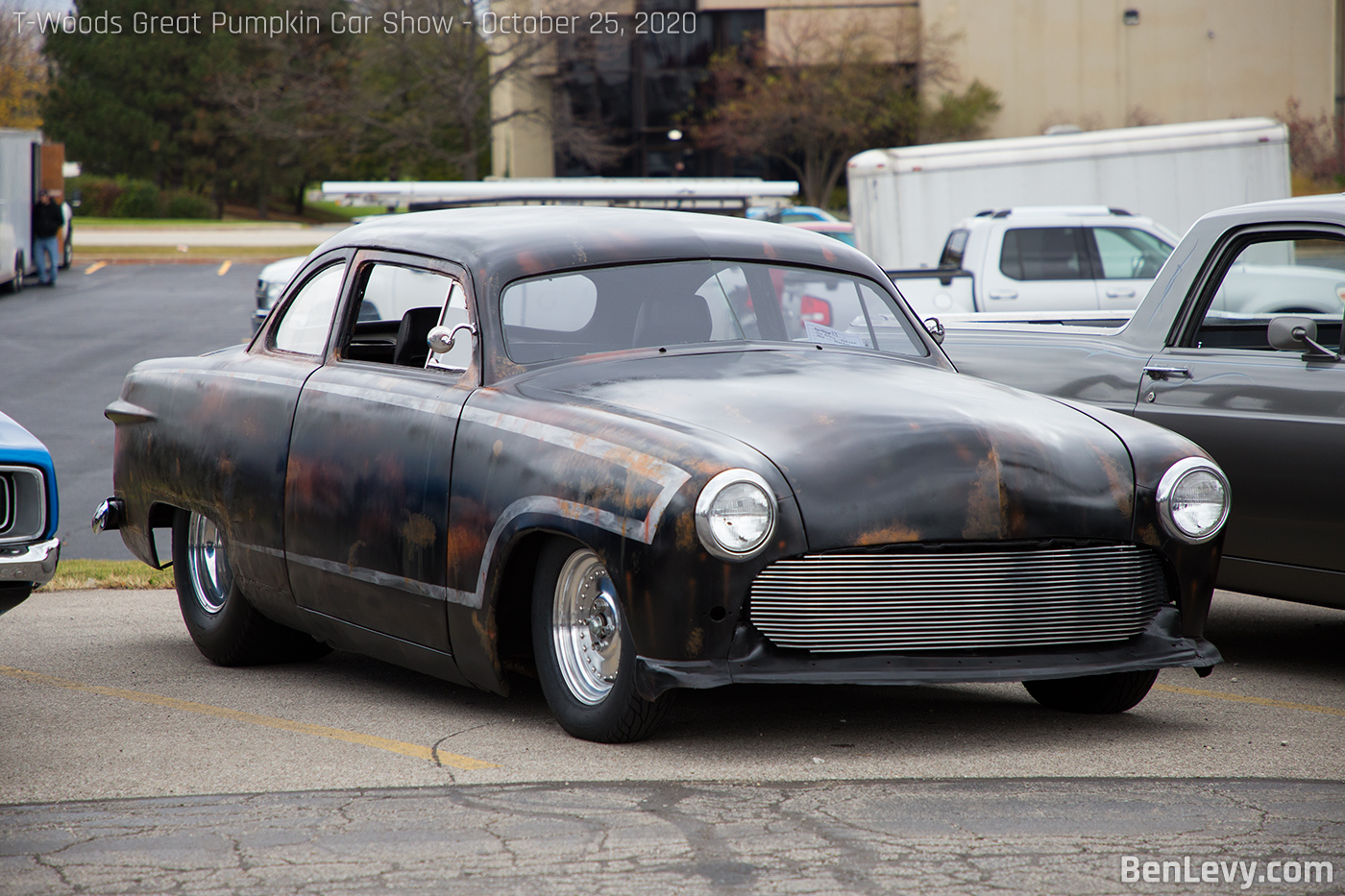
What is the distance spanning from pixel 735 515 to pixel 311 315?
2653 mm

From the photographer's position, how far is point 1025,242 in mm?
17609

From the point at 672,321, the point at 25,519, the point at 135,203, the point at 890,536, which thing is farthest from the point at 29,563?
the point at 135,203

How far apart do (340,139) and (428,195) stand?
3654cm

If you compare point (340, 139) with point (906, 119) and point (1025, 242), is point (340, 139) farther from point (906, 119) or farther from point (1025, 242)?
point (1025, 242)

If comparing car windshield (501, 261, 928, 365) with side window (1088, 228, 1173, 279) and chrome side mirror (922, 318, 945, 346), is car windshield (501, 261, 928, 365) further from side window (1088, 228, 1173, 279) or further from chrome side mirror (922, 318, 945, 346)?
side window (1088, 228, 1173, 279)

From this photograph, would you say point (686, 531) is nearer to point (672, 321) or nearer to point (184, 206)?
point (672, 321)

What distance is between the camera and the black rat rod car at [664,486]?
182 inches

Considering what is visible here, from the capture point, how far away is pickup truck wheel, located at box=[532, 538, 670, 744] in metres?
4.85

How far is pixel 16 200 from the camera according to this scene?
102ft

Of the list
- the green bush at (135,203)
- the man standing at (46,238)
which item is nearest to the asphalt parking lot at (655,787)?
the man standing at (46,238)

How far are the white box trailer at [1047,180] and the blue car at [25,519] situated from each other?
1858 cm

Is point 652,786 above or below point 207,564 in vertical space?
below

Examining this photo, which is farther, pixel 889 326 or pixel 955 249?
pixel 955 249

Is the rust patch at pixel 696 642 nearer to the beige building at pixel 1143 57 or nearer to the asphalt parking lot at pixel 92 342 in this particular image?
the asphalt parking lot at pixel 92 342
